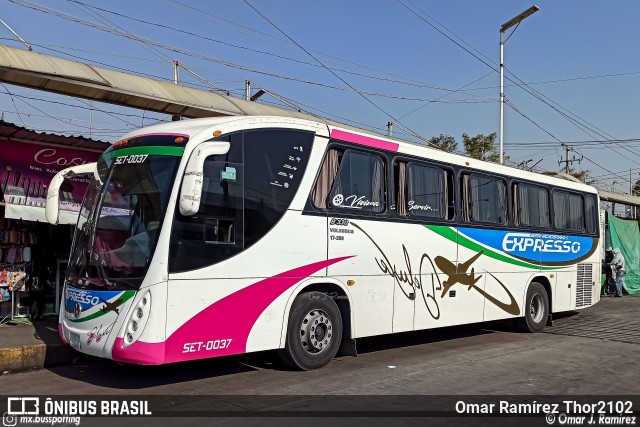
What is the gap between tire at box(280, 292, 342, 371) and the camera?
762cm

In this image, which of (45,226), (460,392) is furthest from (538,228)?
(45,226)

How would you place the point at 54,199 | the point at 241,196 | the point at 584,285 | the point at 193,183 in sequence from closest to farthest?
the point at 193,183
the point at 241,196
the point at 54,199
the point at 584,285

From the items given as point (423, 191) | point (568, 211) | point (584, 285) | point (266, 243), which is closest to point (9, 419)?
point (266, 243)

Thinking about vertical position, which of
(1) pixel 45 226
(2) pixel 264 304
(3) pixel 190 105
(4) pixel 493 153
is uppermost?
(4) pixel 493 153

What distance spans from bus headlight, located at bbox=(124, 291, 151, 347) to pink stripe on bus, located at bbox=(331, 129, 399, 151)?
356 centimetres

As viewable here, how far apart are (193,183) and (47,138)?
606cm

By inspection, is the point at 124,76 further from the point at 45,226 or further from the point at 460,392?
the point at 460,392

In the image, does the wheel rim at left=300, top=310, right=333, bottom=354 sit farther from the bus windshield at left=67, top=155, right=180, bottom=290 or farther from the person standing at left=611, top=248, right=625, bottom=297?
the person standing at left=611, top=248, right=625, bottom=297

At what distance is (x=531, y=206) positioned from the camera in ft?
40.5

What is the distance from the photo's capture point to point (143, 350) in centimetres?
625

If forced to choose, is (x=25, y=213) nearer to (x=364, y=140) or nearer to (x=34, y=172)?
(x=34, y=172)

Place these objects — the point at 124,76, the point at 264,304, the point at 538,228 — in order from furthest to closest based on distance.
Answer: the point at 538,228, the point at 124,76, the point at 264,304

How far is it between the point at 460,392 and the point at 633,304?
1398cm
